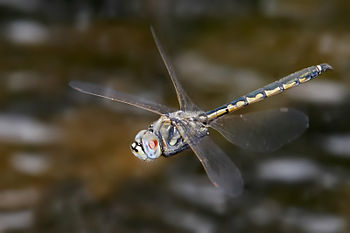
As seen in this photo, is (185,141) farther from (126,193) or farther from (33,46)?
(33,46)

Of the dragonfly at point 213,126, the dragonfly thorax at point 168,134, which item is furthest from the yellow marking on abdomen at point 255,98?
the dragonfly thorax at point 168,134

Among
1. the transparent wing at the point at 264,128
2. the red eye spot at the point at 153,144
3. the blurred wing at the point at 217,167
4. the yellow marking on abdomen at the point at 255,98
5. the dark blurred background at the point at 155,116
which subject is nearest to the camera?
the blurred wing at the point at 217,167

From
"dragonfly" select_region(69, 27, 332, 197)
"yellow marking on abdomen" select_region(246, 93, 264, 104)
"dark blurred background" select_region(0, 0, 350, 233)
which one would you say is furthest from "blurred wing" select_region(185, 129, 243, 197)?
"dark blurred background" select_region(0, 0, 350, 233)

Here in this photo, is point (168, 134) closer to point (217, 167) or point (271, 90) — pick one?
point (217, 167)

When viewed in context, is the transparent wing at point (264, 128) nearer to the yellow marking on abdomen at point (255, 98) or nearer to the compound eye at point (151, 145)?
the yellow marking on abdomen at point (255, 98)

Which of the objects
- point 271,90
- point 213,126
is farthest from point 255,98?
point 213,126

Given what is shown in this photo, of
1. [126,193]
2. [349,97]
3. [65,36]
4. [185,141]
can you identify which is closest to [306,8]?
[349,97]

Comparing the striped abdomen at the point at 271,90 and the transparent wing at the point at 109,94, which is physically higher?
the transparent wing at the point at 109,94

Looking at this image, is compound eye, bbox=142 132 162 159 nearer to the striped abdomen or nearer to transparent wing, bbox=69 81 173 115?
transparent wing, bbox=69 81 173 115
